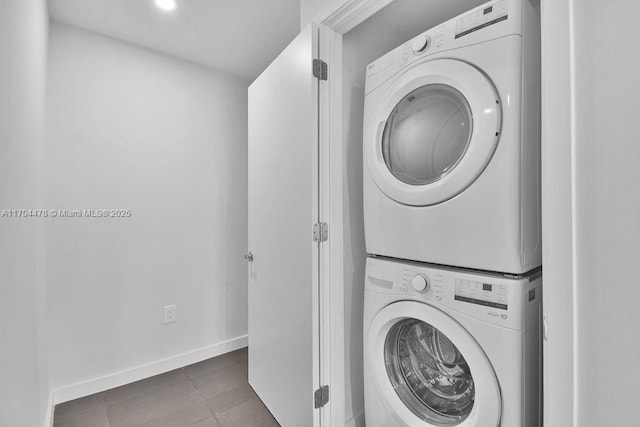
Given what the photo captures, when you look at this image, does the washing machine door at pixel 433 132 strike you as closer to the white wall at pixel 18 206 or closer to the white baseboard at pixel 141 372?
the white wall at pixel 18 206

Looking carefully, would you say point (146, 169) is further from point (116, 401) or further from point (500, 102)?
point (500, 102)

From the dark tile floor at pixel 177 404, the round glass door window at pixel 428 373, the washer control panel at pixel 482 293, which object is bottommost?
the dark tile floor at pixel 177 404

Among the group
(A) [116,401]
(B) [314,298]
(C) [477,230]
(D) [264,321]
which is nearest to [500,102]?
(C) [477,230]

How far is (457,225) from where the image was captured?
103cm

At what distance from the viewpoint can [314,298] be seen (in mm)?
1386

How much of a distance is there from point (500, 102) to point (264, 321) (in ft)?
5.19

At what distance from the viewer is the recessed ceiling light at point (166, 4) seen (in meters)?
1.71

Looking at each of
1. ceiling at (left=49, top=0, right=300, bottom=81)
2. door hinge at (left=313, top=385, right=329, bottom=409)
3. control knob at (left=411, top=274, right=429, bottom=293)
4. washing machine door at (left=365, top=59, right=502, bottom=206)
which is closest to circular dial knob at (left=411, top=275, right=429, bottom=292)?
control knob at (left=411, top=274, right=429, bottom=293)

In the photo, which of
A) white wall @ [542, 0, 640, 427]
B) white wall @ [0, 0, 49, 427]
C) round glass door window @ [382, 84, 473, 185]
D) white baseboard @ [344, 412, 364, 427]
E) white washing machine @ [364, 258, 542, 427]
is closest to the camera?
white wall @ [542, 0, 640, 427]

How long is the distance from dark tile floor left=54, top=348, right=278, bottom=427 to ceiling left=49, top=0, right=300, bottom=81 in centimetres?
234

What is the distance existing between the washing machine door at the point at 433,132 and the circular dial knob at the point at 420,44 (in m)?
0.06

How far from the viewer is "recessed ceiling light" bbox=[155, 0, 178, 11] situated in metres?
1.71

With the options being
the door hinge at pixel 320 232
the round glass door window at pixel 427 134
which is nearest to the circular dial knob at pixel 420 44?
the round glass door window at pixel 427 134

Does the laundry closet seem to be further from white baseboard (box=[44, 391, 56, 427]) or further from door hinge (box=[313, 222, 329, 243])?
white baseboard (box=[44, 391, 56, 427])
